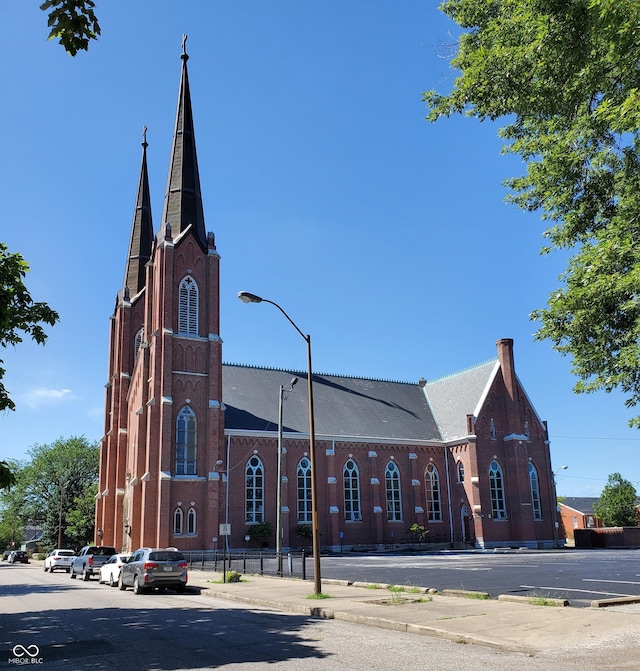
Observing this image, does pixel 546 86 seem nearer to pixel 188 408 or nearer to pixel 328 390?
pixel 188 408

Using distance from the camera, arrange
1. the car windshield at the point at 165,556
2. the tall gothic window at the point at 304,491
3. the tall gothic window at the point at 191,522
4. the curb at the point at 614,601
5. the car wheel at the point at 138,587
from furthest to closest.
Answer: the tall gothic window at the point at 304,491 → the tall gothic window at the point at 191,522 → the car windshield at the point at 165,556 → the car wheel at the point at 138,587 → the curb at the point at 614,601

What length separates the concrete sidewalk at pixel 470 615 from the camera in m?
9.89

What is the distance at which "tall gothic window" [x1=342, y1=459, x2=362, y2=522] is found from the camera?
49.0 m

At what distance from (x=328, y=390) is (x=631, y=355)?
45.7m

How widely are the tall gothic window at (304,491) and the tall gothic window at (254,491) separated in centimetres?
316

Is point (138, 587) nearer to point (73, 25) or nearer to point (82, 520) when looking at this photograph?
point (73, 25)

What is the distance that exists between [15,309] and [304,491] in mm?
36997

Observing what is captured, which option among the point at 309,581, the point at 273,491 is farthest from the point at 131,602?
the point at 273,491

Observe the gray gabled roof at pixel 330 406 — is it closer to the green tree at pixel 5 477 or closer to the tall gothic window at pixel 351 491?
the tall gothic window at pixel 351 491

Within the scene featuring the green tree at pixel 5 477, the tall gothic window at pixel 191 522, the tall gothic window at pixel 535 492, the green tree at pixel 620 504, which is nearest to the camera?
the green tree at pixel 5 477

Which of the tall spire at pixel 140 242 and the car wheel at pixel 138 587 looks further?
the tall spire at pixel 140 242

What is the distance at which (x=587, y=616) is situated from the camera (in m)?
11.6

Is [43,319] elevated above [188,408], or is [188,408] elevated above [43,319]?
[188,408]

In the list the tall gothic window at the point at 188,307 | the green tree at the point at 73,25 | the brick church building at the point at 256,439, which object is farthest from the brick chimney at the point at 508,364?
the green tree at the point at 73,25
